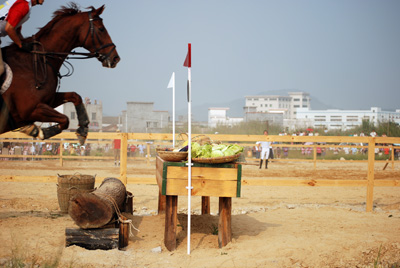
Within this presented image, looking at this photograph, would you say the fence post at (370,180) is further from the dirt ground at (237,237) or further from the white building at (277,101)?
the white building at (277,101)

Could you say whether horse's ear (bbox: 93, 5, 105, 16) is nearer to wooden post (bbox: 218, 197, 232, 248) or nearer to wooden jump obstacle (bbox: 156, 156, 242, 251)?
wooden jump obstacle (bbox: 156, 156, 242, 251)

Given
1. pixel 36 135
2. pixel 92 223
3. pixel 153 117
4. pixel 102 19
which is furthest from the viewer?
pixel 153 117

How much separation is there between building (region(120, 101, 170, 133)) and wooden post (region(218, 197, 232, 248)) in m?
56.9

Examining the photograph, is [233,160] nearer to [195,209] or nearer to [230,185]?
[230,185]

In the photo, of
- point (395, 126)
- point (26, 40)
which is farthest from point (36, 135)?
point (395, 126)

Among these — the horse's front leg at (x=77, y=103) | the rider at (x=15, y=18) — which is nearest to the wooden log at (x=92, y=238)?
the horse's front leg at (x=77, y=103)

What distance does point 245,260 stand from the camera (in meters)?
4.66

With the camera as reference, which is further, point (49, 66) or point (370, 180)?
point (370, 180)

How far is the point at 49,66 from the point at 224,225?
10.0ft

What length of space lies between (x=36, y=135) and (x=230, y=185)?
2634mm

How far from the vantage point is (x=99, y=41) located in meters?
5.77

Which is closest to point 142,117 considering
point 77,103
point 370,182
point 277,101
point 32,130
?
point 370,182

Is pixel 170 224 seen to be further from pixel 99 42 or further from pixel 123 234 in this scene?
pixel 99 42

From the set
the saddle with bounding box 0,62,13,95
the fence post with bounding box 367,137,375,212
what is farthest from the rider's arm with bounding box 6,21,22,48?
the fence post with bounding box 367,137,375,212
